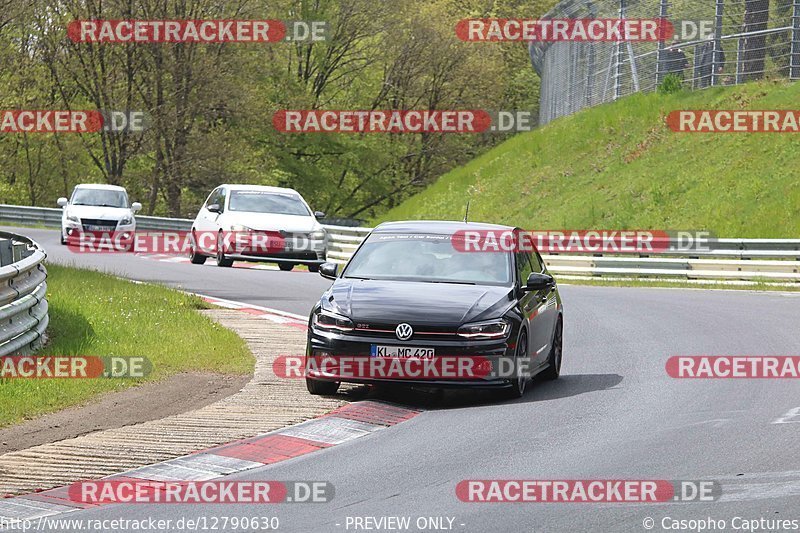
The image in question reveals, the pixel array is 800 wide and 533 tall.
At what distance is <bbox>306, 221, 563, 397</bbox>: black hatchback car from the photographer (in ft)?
38.2

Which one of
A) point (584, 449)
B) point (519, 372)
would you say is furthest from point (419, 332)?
point (584, 449)

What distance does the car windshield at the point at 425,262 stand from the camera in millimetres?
12781

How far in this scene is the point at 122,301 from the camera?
18688 millimetres

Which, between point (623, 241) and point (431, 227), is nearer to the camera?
point (431, 227)

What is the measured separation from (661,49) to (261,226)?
20.3m

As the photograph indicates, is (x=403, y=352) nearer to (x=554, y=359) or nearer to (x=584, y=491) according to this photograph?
(x=554, y=359)

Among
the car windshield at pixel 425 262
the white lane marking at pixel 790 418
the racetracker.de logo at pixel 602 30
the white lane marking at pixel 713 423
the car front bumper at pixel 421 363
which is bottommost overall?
the white lane marking at pixel 790 418

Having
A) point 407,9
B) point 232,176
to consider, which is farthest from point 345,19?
point 232,176

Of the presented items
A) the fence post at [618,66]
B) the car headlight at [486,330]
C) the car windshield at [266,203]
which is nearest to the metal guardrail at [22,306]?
the car headlight at [486,330]

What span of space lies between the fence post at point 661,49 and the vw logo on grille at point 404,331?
3286 centimetres

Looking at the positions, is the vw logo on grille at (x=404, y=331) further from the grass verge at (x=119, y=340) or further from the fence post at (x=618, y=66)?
the fence post at (x=618, y=66)

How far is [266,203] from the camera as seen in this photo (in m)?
28.9

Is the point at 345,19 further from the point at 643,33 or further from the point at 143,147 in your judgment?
the point at 643,33

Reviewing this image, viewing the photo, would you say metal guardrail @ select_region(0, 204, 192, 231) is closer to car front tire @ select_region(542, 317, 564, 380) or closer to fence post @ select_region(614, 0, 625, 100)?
fence post @ select_region(614, 0, 625, 100)
